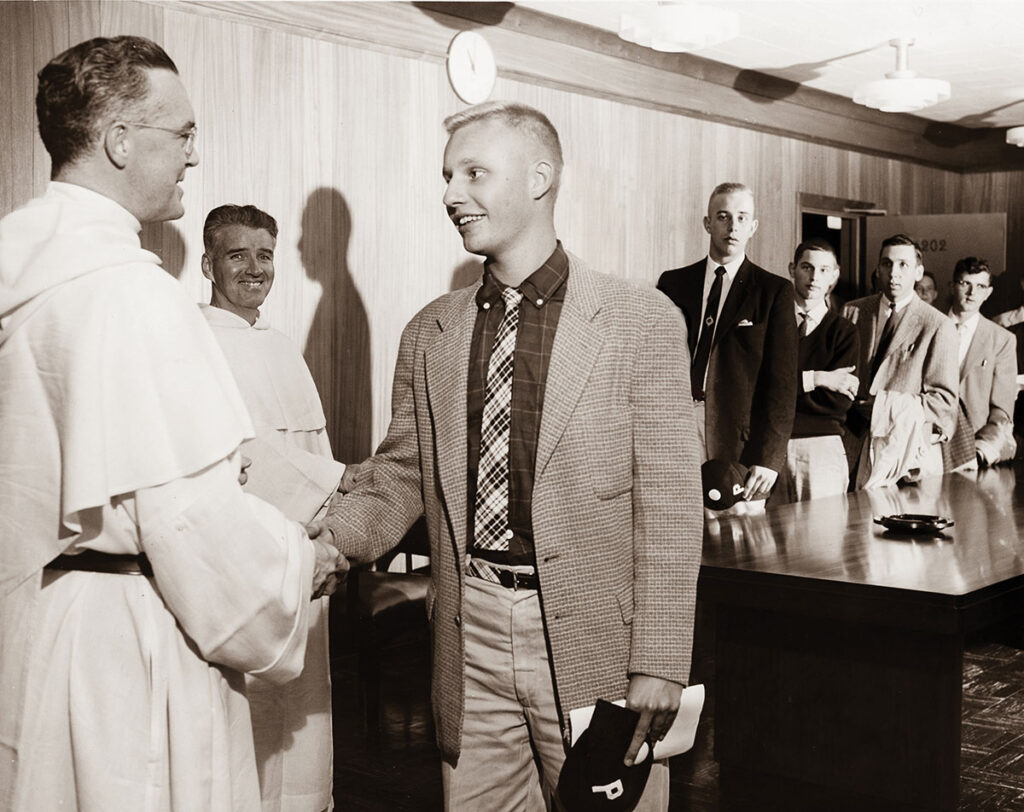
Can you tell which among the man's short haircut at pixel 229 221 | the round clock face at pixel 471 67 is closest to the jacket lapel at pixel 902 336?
the round clock face at pixel 471 67

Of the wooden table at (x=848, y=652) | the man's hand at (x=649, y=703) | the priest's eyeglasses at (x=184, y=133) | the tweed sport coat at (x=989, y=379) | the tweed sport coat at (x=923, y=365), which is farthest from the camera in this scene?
the tweed sport coat at (x=989, y=379)

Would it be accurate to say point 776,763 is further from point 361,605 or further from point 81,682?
point 81,682

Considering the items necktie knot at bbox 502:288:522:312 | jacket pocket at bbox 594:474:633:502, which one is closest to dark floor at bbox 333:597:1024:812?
jacket pocket at bbox 594:474:633:502

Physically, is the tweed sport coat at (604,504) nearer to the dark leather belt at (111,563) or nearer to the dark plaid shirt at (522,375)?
the dark plaid shirt at (522,375)

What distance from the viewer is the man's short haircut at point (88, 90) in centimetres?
175

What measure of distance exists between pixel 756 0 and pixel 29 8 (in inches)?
146

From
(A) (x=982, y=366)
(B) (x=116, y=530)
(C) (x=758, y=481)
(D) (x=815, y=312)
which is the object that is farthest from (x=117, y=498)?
(A) (x=982, y=366)

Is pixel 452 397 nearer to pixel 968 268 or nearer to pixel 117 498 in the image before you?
pixel 117 498

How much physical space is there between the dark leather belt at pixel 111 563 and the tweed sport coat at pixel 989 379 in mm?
5506

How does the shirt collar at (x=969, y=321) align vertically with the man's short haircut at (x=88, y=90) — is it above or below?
below

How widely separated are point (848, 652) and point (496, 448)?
132cm

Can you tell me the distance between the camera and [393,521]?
7.70 ft

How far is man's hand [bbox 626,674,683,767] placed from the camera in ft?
6.58

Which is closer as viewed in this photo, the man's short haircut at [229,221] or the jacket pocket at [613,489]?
the jacket pocket at [613,489]
